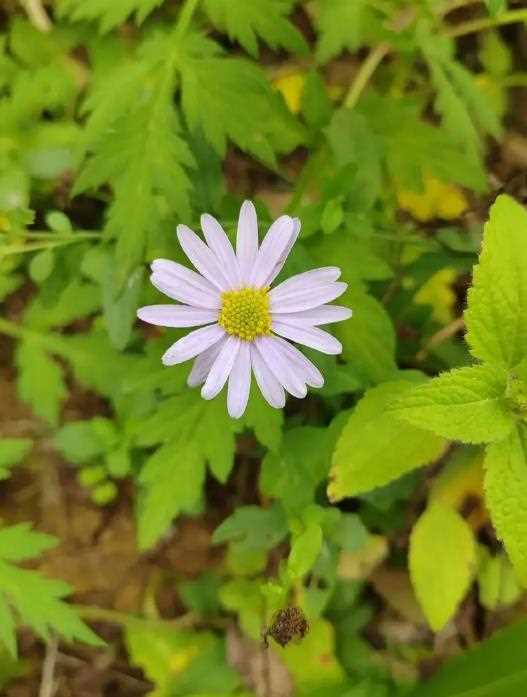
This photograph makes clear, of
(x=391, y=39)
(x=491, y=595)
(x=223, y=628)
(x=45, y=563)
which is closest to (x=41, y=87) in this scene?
(x=391, y=39)

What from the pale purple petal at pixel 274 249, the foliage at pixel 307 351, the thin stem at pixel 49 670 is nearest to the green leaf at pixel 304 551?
the foliage at pixel 307 351

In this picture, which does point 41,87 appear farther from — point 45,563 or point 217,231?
point 45,563

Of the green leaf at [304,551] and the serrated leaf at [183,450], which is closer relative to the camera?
the green leaf at [304,551]

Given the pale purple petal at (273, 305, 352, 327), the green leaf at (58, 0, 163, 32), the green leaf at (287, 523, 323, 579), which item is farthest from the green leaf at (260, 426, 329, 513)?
the green leaf at (58, 0, 163, 32)

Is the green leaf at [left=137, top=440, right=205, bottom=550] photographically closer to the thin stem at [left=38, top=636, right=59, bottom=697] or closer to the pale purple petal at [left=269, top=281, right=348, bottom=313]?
the pale purple petal at [left=269, top=281, right=348, bottom=313]

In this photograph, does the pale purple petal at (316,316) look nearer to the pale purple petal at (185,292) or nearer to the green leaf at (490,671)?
the pale purple petal at (185,292)

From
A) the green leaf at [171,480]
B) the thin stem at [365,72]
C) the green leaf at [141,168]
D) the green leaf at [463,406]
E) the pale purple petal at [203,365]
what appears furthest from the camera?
the thin stem at [365,72]

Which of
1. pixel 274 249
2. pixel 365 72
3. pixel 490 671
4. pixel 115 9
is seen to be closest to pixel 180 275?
pixel 274 249
